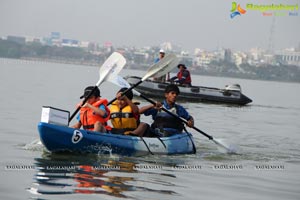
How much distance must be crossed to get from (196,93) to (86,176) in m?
20.9

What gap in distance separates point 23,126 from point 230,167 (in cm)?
674

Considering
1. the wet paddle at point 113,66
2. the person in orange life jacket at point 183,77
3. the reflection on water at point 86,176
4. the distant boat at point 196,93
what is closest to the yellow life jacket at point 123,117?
the reflection on water at point 86,176

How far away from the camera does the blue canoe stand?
12531 millimetres

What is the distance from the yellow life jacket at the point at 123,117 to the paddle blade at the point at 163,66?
218 cm

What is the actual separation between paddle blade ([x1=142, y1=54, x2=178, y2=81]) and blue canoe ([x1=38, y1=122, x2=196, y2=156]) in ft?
6.44

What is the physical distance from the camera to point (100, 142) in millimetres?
12961

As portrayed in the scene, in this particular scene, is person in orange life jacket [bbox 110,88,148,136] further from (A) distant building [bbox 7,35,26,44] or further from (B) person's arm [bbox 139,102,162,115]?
(A) distant building [bbox 7,35,26,44]

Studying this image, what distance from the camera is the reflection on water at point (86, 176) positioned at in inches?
396

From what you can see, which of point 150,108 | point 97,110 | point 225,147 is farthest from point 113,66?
point 225,147

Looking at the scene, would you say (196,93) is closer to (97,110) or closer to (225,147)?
(225,147)

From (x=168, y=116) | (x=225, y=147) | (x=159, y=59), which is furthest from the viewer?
(x=159, y=59)

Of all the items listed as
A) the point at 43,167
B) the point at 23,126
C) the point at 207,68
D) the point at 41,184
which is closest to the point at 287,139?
the point at 23,126

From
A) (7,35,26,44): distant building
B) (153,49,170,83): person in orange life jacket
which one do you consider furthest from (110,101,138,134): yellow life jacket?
(7,35,26,44): distant building

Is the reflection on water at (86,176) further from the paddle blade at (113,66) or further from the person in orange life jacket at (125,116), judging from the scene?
the paddle blade at (113,66)
